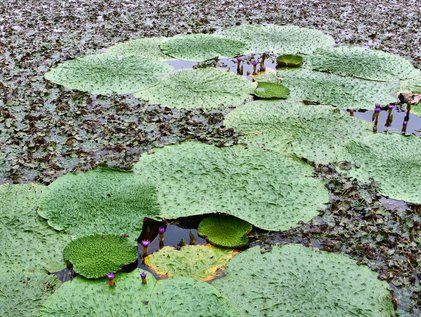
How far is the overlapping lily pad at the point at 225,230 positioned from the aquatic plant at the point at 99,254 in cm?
43

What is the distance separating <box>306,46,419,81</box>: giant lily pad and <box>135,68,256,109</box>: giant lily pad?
0.90 metres

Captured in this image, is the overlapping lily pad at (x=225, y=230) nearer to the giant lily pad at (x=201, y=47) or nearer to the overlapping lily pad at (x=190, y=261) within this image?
the overlapping lily pad at (x=190, y=261)

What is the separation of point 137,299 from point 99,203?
2.72 feet

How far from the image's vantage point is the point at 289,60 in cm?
519

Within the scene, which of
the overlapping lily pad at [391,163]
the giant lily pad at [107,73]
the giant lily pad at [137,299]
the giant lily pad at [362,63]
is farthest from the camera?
the giant lily pad at [362,63]

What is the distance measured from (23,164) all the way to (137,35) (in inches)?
110

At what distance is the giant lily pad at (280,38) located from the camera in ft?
18.2

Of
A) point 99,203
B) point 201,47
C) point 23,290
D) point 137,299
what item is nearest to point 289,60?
point 201,47


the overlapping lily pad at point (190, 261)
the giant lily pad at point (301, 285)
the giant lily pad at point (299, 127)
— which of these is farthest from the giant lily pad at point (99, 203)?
the giant lily pad at point (299, 127)

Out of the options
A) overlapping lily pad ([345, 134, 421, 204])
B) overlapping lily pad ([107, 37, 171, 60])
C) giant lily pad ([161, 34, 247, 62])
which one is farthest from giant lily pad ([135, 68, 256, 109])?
overlapping lily pad ([345, 134, 421, 204])

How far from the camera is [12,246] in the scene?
110 inches

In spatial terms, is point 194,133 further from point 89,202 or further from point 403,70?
point 403,70

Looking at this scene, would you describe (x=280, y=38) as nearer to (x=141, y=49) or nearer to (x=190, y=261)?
(x=141, y=49)

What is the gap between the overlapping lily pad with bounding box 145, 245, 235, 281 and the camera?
8.81ft
